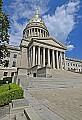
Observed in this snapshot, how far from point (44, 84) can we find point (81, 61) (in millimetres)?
67777

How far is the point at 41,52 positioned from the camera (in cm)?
4450

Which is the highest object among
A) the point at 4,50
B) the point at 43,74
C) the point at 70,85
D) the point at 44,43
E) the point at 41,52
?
the point at 44,43

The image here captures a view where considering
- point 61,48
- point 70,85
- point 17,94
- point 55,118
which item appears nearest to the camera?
point 55,118

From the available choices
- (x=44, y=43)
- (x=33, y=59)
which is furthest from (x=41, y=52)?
(x=33, y=59)

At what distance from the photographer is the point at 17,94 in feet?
24.3

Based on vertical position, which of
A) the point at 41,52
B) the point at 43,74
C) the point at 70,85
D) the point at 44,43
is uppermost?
the point at 44,43

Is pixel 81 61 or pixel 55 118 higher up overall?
pixel 81 61

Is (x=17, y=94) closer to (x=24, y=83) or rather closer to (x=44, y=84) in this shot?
(x=24, y=83)

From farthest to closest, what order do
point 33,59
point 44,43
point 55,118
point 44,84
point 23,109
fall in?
point 44,43 → point 33,59 → point 44,84 → point 23,109 → point 55,118

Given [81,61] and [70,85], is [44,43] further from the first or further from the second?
[81,61]

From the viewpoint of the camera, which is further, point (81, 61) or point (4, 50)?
point (81, 61)

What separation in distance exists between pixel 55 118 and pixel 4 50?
14.1 metres

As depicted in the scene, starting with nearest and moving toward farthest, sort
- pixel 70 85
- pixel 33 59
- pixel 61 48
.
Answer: pixel 70 85 → pixel 33 59 → pixel 61 48

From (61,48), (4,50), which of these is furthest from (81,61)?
(4,50)
